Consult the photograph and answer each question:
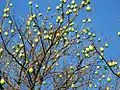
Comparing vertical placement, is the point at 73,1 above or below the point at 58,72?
above

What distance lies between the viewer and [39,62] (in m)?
8.64

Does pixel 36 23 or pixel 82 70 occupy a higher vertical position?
pixel 36 23

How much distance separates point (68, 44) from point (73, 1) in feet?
4.64

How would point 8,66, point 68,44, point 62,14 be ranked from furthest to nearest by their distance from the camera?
point 8,66 → point 68,44 → point 62,14

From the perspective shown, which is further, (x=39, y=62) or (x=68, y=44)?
(x=68, y=44)

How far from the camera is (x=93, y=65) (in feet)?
31.7

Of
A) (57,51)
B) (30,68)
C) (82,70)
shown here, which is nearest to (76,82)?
(82,70)

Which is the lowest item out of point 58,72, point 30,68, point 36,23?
point 30,68

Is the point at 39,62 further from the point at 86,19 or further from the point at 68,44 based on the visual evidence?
the point at 86,19

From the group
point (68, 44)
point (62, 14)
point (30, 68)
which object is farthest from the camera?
point (68, 44)

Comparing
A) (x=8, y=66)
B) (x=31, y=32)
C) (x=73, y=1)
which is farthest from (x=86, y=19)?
(x=8, y=66)

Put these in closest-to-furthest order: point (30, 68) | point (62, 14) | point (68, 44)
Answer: point (30, 68) → point (62, 14) → point (68, 44)

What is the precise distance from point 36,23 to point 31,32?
0.77 meters

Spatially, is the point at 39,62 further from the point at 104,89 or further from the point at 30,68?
the point at 104,89
